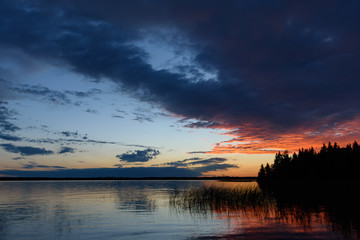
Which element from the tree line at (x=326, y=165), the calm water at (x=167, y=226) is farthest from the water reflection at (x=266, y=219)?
the tree line at (x=326, y=165)

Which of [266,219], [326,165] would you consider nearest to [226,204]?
[266,219]

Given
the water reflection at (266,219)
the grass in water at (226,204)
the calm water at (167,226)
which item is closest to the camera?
the water reflection at (266,219)

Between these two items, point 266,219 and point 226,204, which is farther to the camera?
point 226,204

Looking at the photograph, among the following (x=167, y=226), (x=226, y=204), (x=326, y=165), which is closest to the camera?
(x=167, y=226)

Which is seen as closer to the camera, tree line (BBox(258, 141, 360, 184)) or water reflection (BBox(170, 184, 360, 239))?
water reflection (BBox(170, 184, 360, 239))

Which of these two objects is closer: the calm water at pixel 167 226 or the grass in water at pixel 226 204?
the calm water at pixel 167 226

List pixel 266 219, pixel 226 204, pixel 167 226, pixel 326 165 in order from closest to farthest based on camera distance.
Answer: pixel 167 226
pixel 266 219
pixel 226 204
pixel 326 165

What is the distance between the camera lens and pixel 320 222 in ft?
72.3

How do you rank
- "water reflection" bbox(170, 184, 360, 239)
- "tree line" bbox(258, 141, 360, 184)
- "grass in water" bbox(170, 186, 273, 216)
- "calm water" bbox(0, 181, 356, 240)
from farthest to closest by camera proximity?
"tree line" bbox(258, 141, 360, 184), "grass in water" bbox(170, 186, 273, 216), "calm water" bbox(0, 181, 356, 240), "water reflection" bbox(170, 184, 360, 239)

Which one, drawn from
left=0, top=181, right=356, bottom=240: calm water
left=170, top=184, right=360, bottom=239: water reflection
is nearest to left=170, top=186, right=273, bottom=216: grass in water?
left=170, top=184, right=360, bottom=239: water reflection

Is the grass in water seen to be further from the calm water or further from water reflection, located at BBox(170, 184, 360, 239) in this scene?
the calm water

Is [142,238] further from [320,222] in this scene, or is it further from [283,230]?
[320,222]

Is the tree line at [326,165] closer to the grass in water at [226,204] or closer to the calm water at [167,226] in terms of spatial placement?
the grass in water at [226,204]

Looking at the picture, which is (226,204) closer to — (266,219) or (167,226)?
(266,219)
